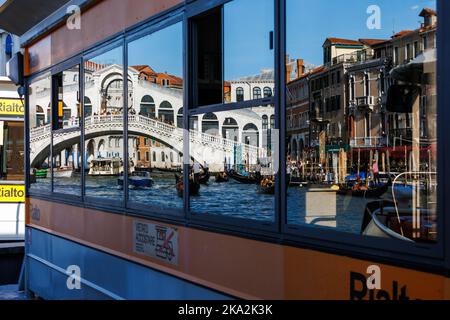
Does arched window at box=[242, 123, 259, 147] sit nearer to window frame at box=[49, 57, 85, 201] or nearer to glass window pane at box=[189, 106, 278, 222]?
glass window pane at box=[189, 106, 278, 222]

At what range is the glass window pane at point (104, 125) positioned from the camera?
4129 millimetres

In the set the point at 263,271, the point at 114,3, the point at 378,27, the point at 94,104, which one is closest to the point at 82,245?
the point at 94,104

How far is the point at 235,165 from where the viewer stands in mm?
2930

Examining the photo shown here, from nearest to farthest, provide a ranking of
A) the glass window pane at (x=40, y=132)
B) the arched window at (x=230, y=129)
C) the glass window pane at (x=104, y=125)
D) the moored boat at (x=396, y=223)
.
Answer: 1. the moored boat at (x=396, y=223)
2. the arched window at (x=230, y=129)
3. the glass window pane at (x=104, y=125)
4. the glass window pane at (x=40, y=132)

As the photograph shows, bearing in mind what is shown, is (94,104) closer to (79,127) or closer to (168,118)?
(79,127)

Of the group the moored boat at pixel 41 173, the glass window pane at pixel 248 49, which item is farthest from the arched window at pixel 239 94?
the moored boat at pixel 41 173

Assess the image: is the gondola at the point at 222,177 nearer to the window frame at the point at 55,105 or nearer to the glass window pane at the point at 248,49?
the glass window pane at the point at 248,49

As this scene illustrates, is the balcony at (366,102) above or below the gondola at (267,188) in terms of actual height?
above

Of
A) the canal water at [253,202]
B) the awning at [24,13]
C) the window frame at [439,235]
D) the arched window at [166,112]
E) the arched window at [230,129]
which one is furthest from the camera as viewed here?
the awning at [24,13]

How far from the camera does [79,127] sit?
15.9 feet

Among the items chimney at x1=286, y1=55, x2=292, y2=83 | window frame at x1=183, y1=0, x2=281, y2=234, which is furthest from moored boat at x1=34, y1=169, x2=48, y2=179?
chimney at x1=286, y1=55, x2=292, y2=83

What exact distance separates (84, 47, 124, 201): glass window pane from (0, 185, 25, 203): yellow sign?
5.91m

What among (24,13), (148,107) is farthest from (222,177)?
(24,13)
